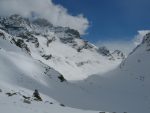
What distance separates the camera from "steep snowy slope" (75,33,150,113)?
373ft

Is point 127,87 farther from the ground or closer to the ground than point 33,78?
farther from the ground

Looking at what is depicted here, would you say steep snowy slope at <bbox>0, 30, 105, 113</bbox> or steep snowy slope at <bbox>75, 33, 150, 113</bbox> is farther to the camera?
steep snowy slope at <bbox>75, 33, 150, 113</bbox>

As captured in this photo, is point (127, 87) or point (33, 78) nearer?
point (33, 78)

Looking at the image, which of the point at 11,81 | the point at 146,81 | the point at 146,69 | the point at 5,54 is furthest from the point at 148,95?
the point at 11,81

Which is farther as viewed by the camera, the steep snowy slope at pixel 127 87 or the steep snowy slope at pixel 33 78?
the steep snowy slope at pixel 127 87

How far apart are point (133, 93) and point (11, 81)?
241 feet

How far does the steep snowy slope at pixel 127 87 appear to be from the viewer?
11381 cm

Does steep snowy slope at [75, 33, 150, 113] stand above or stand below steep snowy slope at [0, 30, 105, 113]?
above

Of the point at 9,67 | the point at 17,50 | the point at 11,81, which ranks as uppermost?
the point at 17,50

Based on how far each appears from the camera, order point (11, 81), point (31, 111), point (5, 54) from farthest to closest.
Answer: point (5, 54) → point (11, 81) → point (31, 111)

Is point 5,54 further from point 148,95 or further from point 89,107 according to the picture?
point 148,95

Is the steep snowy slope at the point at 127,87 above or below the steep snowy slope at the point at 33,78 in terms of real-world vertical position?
above

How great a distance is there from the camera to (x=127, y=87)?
6048 inches

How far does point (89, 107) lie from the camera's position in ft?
295
